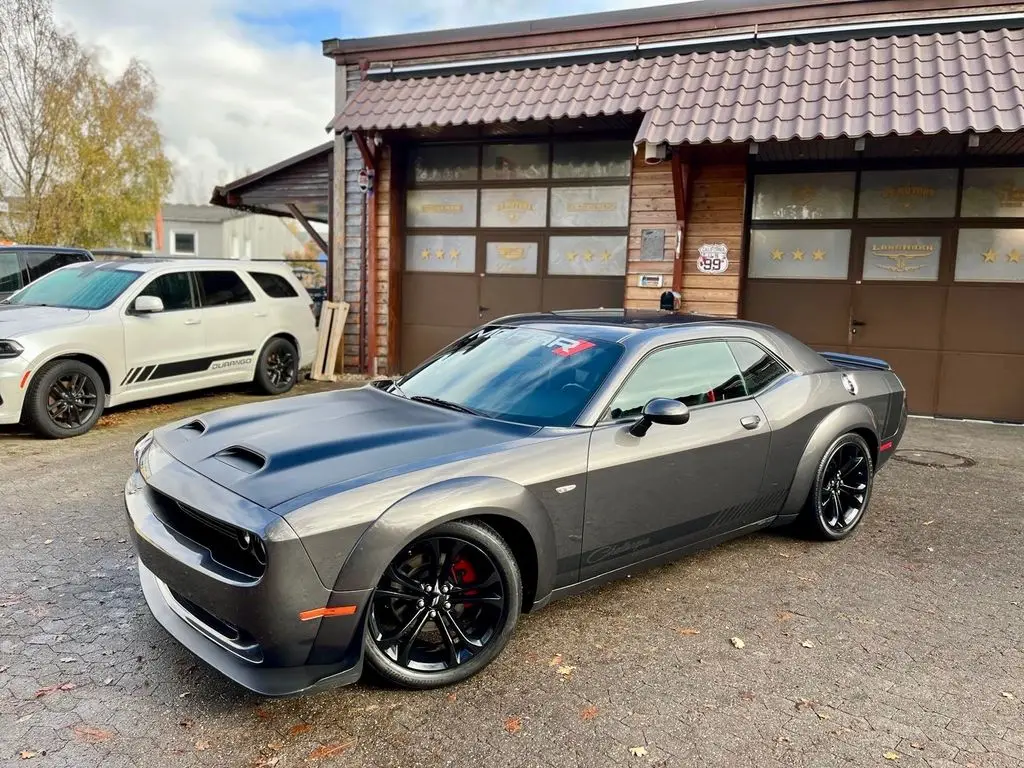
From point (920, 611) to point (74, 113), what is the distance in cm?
2453

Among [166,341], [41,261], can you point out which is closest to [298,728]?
[166,341]

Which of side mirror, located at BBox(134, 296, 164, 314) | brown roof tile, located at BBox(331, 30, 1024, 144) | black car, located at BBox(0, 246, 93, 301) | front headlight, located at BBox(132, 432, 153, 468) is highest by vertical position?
brown roof tile, located at BBox(331, 30, 1024, 144)

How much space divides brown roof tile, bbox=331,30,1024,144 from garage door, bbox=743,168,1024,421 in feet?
4.36

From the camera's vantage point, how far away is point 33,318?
699 cm

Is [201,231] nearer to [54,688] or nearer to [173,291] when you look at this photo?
[173,291]

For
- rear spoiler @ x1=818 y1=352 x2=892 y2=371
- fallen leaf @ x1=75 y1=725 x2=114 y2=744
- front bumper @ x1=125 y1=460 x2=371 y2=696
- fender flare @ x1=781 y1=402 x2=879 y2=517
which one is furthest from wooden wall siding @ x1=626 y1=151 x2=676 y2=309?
fallen leaf @ x1=75 y1=725 x2=114 y2=744

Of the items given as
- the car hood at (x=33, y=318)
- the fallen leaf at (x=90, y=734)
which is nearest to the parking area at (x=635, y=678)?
the fallen leaf at (x=90, y=734)

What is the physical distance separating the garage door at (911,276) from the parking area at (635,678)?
4751 mm

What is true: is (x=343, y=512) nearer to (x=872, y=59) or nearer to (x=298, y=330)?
(x=298, y=330)

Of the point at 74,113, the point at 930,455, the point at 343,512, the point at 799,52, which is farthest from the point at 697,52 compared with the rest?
the point at 74,113

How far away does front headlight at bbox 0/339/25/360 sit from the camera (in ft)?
21.3

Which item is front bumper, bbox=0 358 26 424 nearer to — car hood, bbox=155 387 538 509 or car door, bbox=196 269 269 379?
car door, bbox=196 269 269 379

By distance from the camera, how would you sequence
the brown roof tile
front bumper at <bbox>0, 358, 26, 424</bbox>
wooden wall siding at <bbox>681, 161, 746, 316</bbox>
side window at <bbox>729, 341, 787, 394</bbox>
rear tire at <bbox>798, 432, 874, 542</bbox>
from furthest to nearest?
wooden wall siding at <bbox>681, 161, 746, 316</bbox>, the brown roof tile, front bumper at <bbox>0, 358, 26, 424</bbox>, rear tire at <bbox>798, 432, 874, 542</bbox>, side window at <bbox>729, 341, 787, 394</bbox>

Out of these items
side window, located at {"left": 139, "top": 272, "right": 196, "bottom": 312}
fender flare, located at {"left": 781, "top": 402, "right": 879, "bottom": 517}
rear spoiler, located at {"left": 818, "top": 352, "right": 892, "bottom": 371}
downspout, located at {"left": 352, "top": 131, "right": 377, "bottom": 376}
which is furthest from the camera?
downspout, located at {"left": 352, "top": 131, "right": 377, "bottom": 376}
